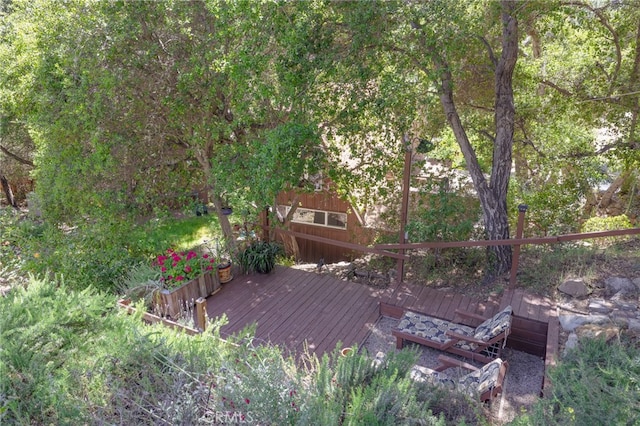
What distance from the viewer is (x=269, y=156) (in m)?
5.50

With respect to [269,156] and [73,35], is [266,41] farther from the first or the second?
[73,35]

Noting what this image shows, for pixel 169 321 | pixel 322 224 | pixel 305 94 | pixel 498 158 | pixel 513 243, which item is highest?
pixel 305 94

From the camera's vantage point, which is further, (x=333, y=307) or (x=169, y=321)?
(x=333, y=307)

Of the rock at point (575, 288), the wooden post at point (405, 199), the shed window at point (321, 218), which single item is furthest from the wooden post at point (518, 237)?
the shed window at point (321, 218)

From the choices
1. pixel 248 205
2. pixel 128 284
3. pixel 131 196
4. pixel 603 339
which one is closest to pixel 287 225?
pixel 248 205

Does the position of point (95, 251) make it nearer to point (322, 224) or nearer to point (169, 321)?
point (169, 321)

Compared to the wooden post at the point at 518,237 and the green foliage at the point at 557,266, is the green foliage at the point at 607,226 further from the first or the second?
the wooden post at the point at 518,237

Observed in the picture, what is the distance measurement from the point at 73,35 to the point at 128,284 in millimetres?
3994

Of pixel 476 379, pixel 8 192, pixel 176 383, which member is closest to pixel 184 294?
pixel 176 383

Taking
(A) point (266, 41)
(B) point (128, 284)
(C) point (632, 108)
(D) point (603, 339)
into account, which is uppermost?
(A) point (266, 41)

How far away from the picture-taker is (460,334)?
4.36 m

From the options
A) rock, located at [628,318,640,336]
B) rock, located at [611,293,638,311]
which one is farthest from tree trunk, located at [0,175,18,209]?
rock, located at [628,318,640,336]

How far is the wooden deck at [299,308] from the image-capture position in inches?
201

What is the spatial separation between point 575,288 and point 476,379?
2190mm
